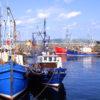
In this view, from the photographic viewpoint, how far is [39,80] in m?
44.5

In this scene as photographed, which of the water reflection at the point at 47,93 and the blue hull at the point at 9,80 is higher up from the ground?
the blue hull at the point at 9,80

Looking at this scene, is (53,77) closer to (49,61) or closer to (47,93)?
(47,93)

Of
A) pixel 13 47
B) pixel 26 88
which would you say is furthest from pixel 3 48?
pixel 26 88

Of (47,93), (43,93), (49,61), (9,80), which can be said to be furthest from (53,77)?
(9,80)

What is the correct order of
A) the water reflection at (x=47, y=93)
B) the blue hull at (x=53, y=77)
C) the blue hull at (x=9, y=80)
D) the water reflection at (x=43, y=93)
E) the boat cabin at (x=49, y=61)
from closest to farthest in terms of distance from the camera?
the blue hull at (x=9, y=80) → the water reflection at (x=43, y=93) → the water reflection at (x=47, y=93) → the blue hull at (x=53, y=77) → the boat cabin at (x=49, y=61)

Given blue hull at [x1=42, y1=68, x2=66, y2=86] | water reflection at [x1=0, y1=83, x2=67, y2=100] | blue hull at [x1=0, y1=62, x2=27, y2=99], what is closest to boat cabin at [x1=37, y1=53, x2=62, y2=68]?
blue hull at [x1=42, y1=68, x2=66, y2=86]

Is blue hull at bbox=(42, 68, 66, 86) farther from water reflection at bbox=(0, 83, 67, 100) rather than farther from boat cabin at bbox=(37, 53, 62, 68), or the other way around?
boat cabin at bbox=(37, 53, 62, 68)

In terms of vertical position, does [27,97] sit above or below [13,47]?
below

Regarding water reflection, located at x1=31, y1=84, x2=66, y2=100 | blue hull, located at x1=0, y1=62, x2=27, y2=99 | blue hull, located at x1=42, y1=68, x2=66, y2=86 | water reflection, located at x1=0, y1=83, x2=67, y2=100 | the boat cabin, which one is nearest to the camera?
blue hull, located at x1=0, y1=62, x2=27, y2=99

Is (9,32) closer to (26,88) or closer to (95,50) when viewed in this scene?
(26,88)

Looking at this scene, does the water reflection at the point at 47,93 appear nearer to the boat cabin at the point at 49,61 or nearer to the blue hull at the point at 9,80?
the boat cabin at the point at 49,61

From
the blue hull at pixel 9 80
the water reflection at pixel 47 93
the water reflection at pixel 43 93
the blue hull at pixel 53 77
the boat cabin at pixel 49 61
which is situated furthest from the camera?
the boat cabin at pixel 49 61

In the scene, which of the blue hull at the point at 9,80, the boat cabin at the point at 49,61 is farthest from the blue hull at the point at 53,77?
the blue hull at the point at 9,80

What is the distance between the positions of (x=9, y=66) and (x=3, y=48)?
6.79 metres
